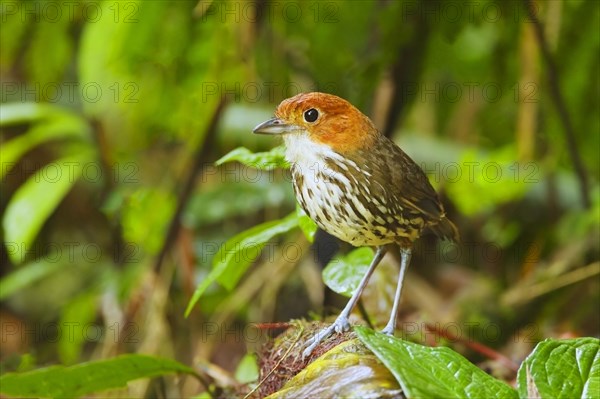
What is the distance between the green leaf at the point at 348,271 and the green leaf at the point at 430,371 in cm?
41

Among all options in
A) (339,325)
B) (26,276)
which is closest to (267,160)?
(339,325)

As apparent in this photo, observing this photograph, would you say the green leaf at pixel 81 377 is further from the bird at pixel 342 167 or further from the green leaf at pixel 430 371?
the green leaf at pixel 430 371

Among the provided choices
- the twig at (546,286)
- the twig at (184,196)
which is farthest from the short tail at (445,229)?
the twig at (546,286)

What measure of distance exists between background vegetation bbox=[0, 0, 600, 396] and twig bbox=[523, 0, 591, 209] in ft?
0.03

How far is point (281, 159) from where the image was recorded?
200 cm

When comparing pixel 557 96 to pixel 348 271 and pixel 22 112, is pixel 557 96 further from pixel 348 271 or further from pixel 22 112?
pixel 22 112

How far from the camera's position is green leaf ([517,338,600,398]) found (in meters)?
1.63

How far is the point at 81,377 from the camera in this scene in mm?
2111

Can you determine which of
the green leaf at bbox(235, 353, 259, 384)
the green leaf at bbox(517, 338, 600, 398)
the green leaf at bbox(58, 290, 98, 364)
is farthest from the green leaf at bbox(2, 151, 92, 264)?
the green leaf at bbox(517, 338, 600, 398)

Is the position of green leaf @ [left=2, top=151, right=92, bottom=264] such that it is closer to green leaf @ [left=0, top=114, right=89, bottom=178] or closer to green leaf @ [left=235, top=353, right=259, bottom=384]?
green leaf @ [left=0, top=114, right=89, bottom=178]

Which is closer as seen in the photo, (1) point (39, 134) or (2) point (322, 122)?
(2) point (322, 122)

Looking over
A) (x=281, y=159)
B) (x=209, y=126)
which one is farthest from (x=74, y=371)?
(x=209, y=126)

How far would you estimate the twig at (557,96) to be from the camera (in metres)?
3.07

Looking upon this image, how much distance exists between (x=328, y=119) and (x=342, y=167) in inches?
4.2
